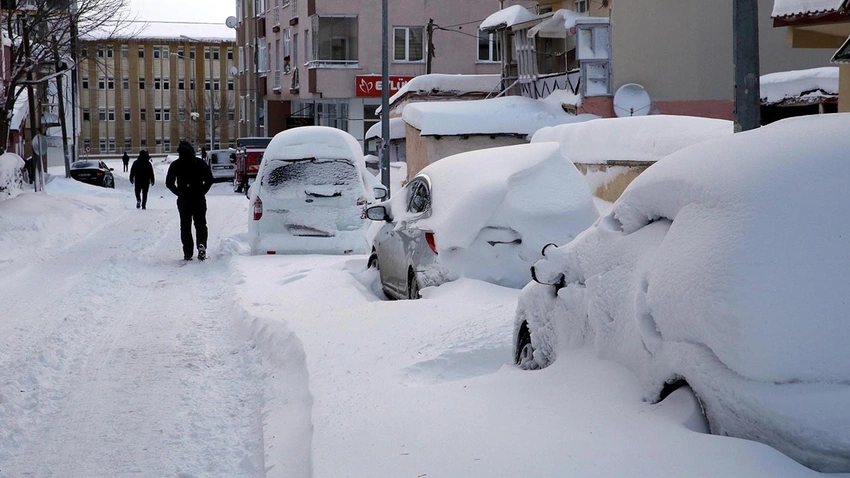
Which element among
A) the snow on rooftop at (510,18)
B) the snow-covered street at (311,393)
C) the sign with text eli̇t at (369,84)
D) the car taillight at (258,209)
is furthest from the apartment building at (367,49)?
the snow-covered street at (311,393)

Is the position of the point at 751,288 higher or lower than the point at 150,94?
lower

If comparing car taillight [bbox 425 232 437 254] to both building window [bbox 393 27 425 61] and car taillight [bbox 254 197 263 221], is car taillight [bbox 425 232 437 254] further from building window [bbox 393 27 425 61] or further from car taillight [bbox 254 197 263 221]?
building window [bbox 393 27 425 61]

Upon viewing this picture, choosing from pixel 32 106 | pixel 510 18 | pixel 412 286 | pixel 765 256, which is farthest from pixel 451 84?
pixel 765 256

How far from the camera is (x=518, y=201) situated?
9.63m

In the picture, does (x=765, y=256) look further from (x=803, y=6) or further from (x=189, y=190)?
(x=189, y=190)

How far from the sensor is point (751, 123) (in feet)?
25.9

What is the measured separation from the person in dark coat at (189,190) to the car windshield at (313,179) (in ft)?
3.39

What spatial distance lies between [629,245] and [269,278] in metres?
8.39

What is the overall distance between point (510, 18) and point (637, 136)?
52.7 feet

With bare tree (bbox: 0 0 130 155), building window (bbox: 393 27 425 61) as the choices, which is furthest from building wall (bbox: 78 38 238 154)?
bare tree (bbox: 0 0 130 155)

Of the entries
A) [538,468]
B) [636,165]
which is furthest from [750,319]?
[636,165]

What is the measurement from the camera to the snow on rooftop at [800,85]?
19.8 m

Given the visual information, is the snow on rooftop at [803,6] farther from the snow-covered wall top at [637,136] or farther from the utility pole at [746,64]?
the utility pole at [746,64]

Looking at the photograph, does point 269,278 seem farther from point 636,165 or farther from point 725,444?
point 725,444
